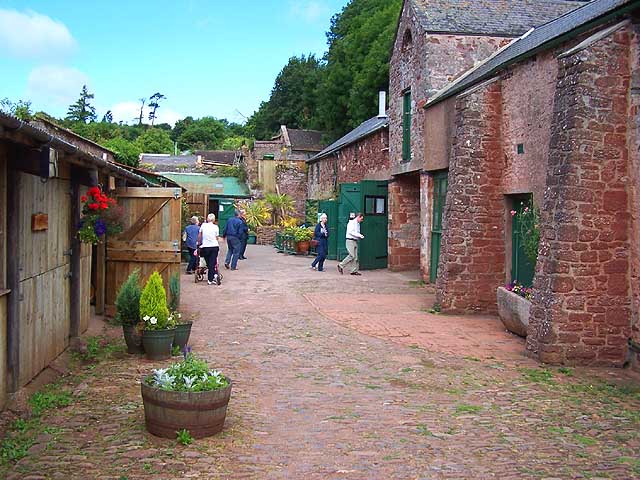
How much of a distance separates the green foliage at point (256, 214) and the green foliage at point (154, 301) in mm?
24531

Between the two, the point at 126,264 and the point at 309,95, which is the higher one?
the point at 309,95

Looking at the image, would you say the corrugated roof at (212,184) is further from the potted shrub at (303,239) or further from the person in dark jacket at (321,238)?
the person in dark jacket at (321,238)

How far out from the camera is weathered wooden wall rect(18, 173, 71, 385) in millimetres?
6734

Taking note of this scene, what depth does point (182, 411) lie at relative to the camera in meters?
5.42

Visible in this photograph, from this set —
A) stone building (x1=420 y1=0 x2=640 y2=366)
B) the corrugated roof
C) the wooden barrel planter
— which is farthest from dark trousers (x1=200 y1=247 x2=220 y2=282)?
the corrugated roof

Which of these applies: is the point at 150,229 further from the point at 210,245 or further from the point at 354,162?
the point at 354,162

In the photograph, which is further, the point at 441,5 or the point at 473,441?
the point at 441,5

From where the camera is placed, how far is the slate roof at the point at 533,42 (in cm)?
944

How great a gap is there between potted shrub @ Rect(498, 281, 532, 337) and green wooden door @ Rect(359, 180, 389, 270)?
9.32 meters

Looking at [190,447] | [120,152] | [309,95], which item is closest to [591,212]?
[190,447]

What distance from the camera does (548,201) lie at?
8.88 metres

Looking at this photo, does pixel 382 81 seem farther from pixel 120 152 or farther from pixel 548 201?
pixel 548 201

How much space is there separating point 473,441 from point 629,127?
193 inches

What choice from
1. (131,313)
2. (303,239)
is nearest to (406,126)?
(303,239)
